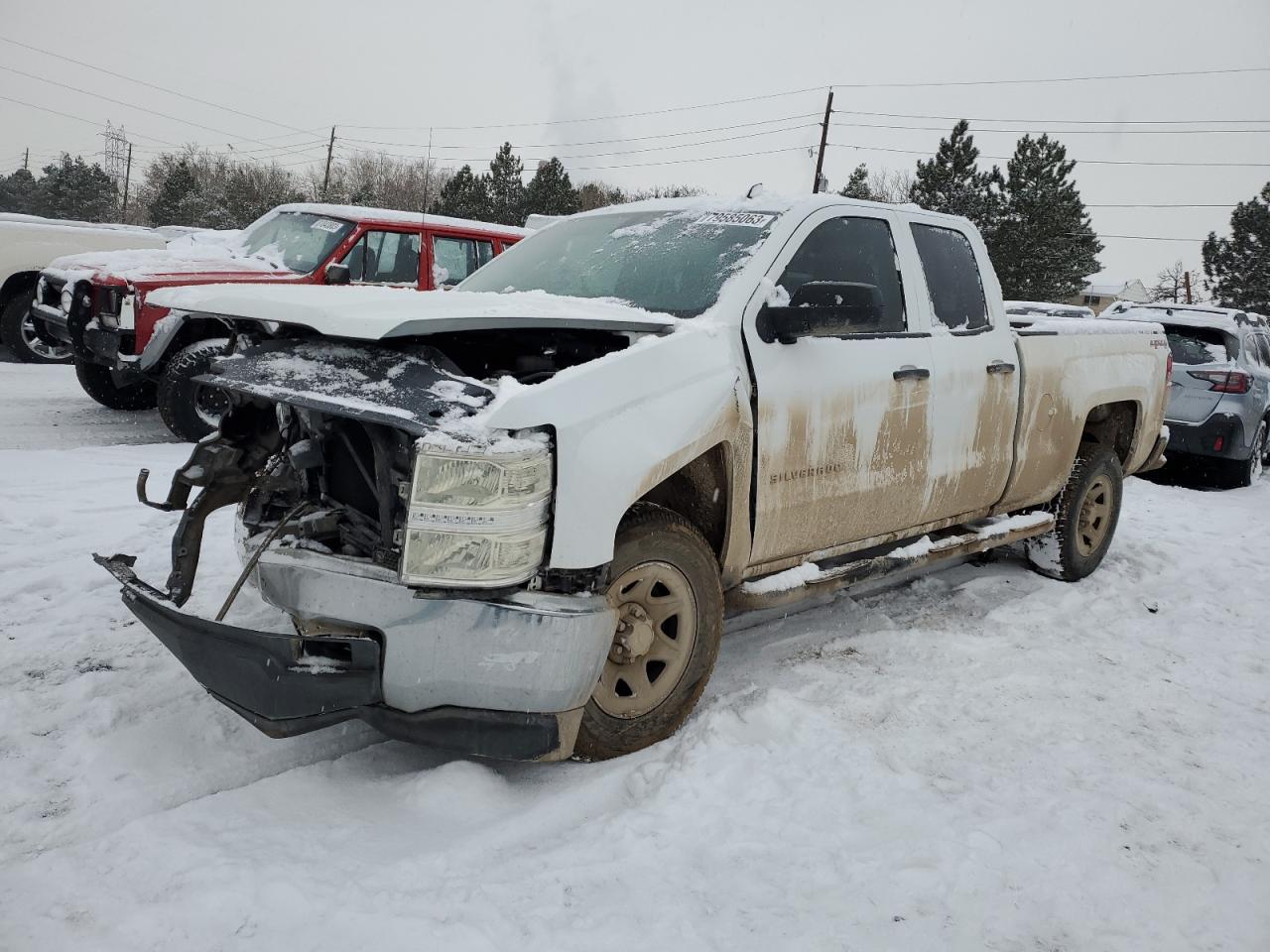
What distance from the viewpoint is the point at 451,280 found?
8.77m

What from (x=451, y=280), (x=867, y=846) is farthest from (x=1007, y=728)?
(x=451, y=280)

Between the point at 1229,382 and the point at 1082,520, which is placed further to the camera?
the point at 1229,382

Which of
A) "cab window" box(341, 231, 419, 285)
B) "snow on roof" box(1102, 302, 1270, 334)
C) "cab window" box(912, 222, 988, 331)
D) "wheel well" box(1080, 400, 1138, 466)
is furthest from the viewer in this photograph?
"snow on roof" box(1102, 302, 1270, 334)

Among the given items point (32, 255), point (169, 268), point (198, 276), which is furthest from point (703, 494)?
point (32, 255)

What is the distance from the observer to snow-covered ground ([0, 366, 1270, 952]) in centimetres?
226

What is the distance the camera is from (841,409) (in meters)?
3.58

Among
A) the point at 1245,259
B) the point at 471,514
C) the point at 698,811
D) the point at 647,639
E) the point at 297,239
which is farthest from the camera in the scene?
the point at 1245,259

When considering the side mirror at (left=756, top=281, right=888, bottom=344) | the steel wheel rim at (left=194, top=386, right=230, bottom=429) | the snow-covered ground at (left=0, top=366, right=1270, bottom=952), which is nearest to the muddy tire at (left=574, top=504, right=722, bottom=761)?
the snow-covered ground at (left=0, top=366, right=1270, bottom=952)

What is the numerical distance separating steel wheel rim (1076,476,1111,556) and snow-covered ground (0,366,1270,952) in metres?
1.35

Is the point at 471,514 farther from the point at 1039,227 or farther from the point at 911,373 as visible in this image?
the point at 1039,227

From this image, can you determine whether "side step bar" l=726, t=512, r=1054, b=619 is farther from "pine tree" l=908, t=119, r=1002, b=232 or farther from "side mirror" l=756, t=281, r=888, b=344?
"pine tree" l=908, t=119, r=1002, b=232

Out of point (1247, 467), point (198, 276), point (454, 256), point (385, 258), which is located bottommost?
point (1247, 467)

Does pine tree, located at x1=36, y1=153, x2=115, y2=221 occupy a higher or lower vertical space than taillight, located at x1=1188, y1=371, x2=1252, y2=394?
higher

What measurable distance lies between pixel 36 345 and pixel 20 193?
5773cm
